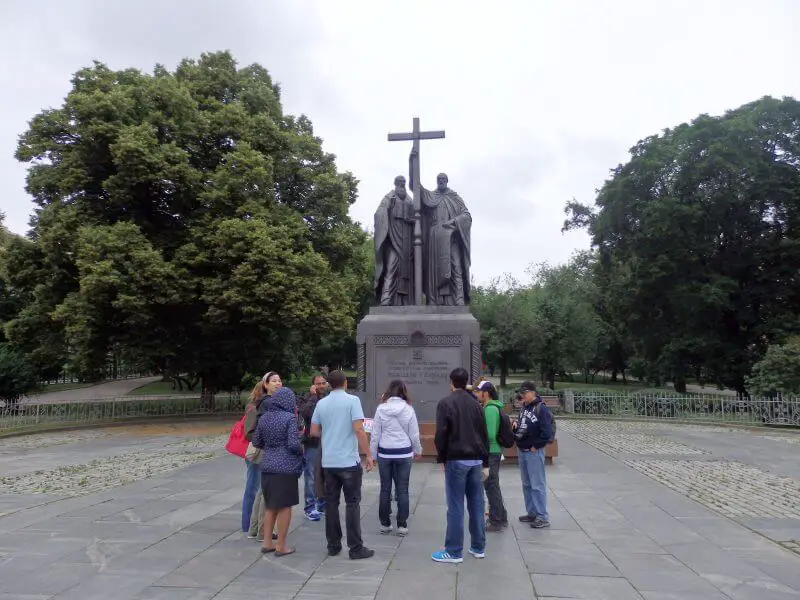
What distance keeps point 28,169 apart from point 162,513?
69.6 ft

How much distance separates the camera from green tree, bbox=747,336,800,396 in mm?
20797

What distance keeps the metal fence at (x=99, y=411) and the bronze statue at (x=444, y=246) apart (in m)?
15.2

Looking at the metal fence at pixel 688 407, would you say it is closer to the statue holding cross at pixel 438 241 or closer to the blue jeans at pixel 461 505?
the statue holding cross at pixel 438 241

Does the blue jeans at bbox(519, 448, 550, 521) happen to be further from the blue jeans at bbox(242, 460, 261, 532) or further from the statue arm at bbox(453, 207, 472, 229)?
the statue arm at bbox(453, 207, 472, 229)

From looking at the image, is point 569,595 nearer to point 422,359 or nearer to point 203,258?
point 422,359

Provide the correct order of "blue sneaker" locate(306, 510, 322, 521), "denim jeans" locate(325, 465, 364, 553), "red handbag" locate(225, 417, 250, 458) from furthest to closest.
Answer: "blue sneaker" locate(306, 510, 322, 521) → "red handbag" locate(225, 417, 250, 458) → "denim jeans" locate(325, 465, 364, 553)

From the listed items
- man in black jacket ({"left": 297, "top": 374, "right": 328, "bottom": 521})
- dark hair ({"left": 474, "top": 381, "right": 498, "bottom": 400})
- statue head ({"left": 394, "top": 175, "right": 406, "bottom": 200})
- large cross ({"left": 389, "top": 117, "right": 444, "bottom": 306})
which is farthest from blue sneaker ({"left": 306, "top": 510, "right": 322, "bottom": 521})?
statue head ({"left": 394, "top": 175, "right": 406, "bottom": 200})

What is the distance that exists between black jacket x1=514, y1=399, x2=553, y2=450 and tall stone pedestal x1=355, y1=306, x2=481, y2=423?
4.70m

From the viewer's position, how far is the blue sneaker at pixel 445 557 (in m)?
5.60

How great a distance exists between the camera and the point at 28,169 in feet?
77.4

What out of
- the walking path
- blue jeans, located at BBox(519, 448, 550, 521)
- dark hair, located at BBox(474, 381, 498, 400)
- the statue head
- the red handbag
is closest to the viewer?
the red handbag

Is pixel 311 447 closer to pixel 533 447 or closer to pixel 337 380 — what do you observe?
pixel 337 380

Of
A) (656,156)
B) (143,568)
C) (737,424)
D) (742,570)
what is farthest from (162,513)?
(656,156)

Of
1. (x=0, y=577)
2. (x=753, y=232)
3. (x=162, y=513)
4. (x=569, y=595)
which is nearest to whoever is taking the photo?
(x=569, y=595)
